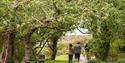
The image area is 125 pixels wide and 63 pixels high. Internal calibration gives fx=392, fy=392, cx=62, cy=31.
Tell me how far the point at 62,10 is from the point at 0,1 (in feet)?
7.21

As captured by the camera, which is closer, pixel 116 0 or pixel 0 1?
pixel 0 1

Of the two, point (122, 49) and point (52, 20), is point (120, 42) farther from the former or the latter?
point (52, 20)

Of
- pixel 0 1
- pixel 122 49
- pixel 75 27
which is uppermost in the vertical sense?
pixel 0 1

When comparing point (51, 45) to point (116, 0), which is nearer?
point (116, 0)

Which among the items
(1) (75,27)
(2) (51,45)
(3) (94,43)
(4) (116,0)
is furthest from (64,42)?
(1) (75,27)

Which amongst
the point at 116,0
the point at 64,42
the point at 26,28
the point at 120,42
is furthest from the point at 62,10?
the point at 64,42

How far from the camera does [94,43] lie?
24.7 m

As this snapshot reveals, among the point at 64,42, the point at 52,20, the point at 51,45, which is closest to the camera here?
the point at 52,20

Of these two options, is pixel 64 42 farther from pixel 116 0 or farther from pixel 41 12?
A: pixel 41 12

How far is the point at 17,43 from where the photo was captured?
20562 millimetres

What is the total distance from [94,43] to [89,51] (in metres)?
0.79

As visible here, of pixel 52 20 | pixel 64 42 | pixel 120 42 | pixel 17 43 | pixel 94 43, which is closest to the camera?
pixel 52 20

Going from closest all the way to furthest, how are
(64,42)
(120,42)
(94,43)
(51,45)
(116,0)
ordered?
(116,0)
(94,43)
(120,42)
(51,45)
(64,42)

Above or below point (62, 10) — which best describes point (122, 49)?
below
